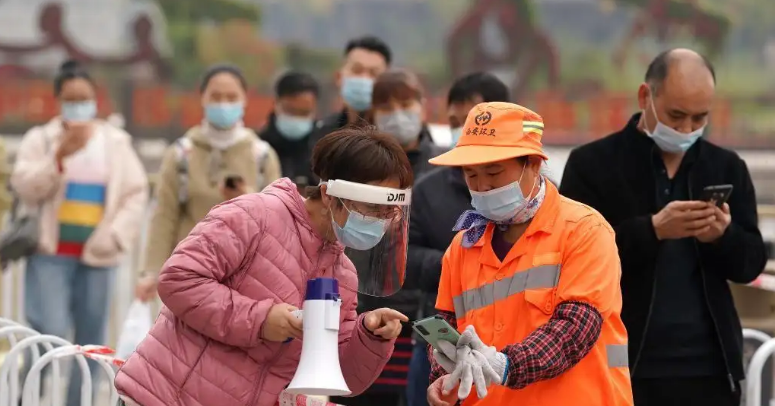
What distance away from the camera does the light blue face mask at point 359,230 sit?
4.08 m

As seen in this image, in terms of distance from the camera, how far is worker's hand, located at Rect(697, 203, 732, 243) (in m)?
5.13

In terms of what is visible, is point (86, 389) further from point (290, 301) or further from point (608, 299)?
point (608, 299)

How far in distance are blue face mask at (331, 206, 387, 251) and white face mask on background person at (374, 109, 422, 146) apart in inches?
94.6

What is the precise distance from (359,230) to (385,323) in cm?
Answer: 28

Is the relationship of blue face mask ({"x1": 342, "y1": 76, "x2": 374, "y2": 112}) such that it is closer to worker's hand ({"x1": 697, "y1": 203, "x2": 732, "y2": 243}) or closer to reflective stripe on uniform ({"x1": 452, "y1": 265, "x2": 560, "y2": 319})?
worker's hand ({"x1": 697, "y1": 203, "x2": 732, "y2": 243})

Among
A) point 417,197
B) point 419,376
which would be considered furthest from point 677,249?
point 419,376

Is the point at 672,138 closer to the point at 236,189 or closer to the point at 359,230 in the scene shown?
the point at 359,230

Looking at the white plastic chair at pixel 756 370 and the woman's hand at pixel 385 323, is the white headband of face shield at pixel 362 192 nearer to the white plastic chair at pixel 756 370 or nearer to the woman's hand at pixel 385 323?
the woman's hand at pixel 385 323

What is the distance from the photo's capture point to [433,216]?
5914 millimetres

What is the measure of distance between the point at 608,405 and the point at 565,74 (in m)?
13.1

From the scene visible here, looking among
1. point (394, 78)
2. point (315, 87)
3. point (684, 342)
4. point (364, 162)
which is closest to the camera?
point (364, 162)

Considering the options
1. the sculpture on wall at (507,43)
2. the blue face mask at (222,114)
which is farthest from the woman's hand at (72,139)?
the sculpture on wall at (507,43)

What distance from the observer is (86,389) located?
556 cm

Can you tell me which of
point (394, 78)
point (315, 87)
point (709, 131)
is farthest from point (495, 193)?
point (709, 131)
